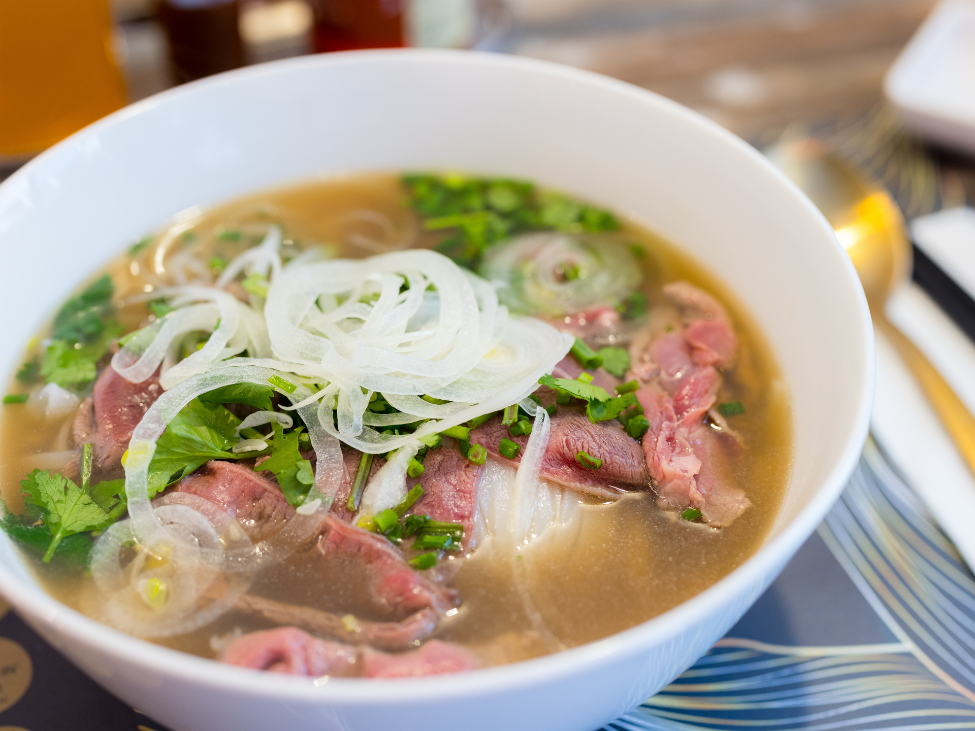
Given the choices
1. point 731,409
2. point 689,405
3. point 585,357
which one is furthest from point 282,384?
point 731,409

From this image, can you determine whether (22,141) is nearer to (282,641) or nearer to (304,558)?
(304,558)

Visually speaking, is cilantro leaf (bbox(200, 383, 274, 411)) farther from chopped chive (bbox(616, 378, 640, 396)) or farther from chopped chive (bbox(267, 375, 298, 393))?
chopped chive (bbox(616, 378, 640, 396))

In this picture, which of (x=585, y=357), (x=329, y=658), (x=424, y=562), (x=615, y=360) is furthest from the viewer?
(x=615, y=360)

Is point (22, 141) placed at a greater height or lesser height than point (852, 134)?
greater

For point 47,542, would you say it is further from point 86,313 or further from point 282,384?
point 86,313

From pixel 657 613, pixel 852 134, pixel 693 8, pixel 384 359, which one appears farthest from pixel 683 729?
pixel 693 8

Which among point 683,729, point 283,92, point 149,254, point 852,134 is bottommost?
point 683,729

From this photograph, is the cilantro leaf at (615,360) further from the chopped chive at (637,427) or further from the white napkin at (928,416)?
the white napkin at (928,416)

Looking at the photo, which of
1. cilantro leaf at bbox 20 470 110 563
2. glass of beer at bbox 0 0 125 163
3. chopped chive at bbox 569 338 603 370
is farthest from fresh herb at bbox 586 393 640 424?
glass of beer at bbox 0 0 125 163
